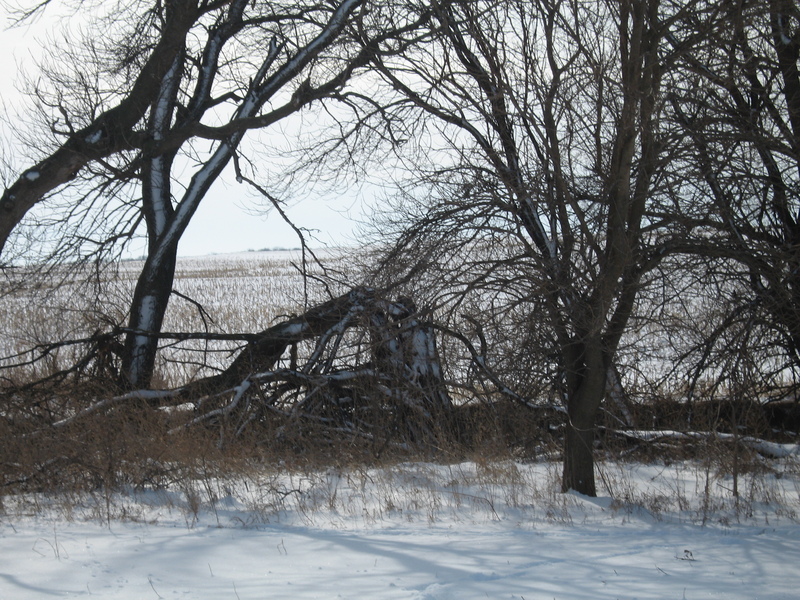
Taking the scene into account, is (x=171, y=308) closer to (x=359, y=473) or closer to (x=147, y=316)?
(x=147, y=316)

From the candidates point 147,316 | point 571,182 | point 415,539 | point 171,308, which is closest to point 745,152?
point 571,182

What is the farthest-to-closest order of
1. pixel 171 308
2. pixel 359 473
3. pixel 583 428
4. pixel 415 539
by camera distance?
pixel 171 308, pixel 359 473, pixel 583 428, pixel 415 539

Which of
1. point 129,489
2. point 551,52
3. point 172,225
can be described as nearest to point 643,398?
point 551,52

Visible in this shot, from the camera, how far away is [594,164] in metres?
5.92

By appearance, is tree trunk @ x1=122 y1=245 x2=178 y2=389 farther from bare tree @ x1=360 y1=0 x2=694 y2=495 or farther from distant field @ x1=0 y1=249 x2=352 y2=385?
bare tree @ x1=360 y1=0 x2=694 y2=495

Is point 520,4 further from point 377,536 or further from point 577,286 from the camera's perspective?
point 377,536

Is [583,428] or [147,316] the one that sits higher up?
[147,316]

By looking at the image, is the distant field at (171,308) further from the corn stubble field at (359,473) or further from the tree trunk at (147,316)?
the corn stubble field at (359,473)

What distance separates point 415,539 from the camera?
15.6ft

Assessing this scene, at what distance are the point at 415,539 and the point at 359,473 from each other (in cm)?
210

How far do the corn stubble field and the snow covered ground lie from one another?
36mm

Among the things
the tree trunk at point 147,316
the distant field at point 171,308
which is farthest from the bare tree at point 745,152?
the tree trunk at point 147,316

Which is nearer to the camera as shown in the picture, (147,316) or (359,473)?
(359,473)

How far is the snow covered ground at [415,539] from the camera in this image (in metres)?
3.78
